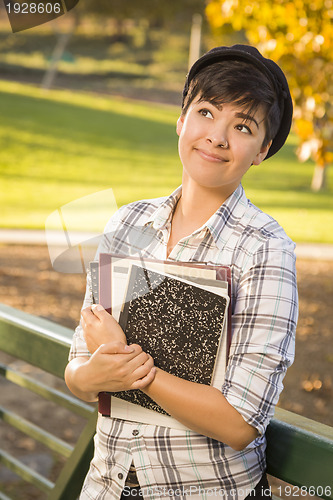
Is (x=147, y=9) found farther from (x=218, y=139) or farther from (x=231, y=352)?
(x=231, y=352)

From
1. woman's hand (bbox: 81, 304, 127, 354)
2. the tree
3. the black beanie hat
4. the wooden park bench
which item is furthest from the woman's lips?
the tree

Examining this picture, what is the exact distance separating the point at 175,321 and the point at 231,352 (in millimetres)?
122

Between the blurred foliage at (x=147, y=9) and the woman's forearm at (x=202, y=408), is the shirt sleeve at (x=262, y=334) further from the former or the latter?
the blurred foliage at (x=147, y=9)

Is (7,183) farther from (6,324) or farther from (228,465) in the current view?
(228,465)

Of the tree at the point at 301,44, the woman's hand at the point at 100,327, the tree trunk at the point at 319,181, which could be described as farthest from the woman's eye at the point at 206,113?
the tree trunk at the point at 319,181

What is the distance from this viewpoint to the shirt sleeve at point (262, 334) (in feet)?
4.13

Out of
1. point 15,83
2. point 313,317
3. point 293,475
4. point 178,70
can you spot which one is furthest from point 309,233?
point 178,70

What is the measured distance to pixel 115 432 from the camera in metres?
1.42

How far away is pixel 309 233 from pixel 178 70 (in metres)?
32.9

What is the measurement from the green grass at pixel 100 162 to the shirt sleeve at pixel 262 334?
7.61 metres

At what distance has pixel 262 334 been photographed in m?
1.26

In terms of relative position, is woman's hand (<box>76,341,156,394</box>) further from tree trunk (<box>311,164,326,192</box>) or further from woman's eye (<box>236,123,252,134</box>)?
tree trunk (<box>311,164,326,192</box>)

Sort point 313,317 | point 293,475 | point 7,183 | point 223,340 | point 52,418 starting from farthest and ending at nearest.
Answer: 1. point 7,183
2. point 313,317
3. point 52,418
4. point 293,475
5. point 223,340

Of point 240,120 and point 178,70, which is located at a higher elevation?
point 178,70
